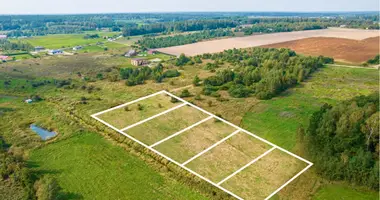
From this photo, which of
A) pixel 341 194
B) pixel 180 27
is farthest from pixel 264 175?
pixel 180 27

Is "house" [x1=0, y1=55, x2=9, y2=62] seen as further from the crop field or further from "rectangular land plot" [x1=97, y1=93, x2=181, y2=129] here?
the crop field

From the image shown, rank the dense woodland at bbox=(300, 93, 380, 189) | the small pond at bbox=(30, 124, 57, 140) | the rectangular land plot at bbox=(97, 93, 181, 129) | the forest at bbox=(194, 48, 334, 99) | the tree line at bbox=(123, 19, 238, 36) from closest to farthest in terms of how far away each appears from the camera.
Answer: the rectangular land plot at bbox=(97, 93, 181, 129) < the dense woodland at bbox=(300, 93, 380, 189) < the small pond at bbox=(30, 124, 57, 140) < the forest at bbox=(194, 48, 334, 99) < the tree line at bbox=(123, 19, 238, 36)

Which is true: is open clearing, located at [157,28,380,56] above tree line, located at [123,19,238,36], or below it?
below

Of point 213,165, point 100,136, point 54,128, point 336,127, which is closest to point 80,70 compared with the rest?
point 54,128

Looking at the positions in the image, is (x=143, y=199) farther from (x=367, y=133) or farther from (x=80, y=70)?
(x=80, y=70)

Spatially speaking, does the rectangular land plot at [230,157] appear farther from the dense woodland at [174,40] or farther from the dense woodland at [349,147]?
the dense woodland at [174,40]

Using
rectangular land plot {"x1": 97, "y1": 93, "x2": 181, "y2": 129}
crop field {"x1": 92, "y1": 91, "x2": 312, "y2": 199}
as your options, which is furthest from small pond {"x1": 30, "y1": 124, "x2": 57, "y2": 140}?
crop field {"x1": 92, "y1": 91, "x2": 312, "y2": 199}
